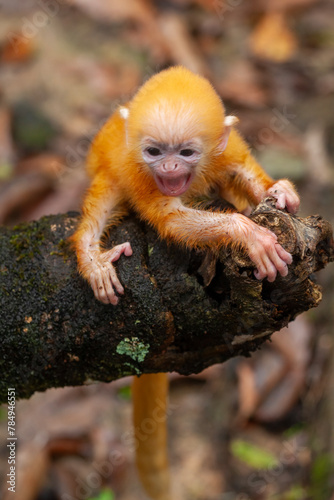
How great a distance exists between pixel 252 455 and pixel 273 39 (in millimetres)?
7553

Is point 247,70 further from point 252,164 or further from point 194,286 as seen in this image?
point 194,286

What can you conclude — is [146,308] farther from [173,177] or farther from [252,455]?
[252,455]

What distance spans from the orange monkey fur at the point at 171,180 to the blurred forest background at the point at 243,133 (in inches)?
68.4

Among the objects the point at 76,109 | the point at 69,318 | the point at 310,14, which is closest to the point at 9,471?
the point at 69,318

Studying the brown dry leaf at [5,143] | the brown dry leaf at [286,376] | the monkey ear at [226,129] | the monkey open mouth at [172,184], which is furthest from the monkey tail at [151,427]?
the brown dry leaf at [5,143]

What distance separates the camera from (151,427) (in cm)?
338

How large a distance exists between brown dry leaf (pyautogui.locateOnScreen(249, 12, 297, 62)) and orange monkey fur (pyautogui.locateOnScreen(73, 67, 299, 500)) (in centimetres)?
701

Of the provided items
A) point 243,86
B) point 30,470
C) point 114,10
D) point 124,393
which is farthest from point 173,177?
point 114,10

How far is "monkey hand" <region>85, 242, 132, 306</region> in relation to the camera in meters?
2.48

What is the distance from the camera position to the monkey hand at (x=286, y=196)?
8.89 feet

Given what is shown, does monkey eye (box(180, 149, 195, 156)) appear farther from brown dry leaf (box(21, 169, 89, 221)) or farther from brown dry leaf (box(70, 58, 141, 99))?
brown dry leaf (box(70, 58, 141, 99))

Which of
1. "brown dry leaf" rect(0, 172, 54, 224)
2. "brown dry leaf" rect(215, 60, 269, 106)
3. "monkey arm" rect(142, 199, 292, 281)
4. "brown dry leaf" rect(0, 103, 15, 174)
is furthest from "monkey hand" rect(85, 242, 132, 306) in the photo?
"brown dry leaf" rect(215, 60, 269, 106)

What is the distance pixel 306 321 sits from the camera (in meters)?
5.61

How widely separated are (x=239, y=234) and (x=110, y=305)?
2.21 feet
